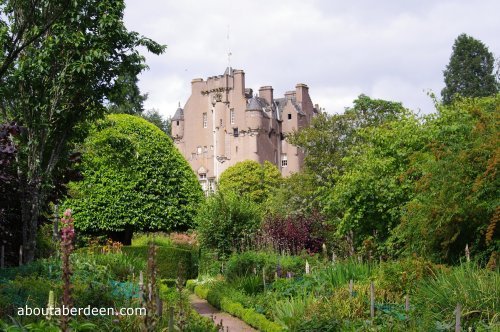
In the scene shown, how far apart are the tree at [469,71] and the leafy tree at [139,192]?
86.4 ft

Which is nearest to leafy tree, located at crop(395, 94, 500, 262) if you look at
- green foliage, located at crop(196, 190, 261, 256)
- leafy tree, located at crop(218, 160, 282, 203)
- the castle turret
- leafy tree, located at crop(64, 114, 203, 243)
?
green foliage, located at crop(196, 190, 261, 256)

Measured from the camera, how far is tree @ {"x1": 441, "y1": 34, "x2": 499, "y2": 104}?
46506mm

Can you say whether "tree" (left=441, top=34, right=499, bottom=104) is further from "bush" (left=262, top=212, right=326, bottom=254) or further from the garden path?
the garden path

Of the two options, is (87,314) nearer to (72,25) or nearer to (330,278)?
(330,278)

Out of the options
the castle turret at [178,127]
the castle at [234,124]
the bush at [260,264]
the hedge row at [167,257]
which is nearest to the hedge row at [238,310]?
the bush at [260,264]

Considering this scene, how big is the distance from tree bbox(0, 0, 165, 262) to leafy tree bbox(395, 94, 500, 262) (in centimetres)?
652

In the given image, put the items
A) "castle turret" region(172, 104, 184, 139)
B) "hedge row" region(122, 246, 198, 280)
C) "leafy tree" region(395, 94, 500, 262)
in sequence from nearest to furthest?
"leafy tree" region(395, 94, 500, 262) → "hedge row" region(122, 246, 198, 280) → "castle turret" region(172, 104, 184, 139)

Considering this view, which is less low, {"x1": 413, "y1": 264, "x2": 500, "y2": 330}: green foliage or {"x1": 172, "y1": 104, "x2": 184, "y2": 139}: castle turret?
{"x1": 172, "y1": 104, "x2": 184, "y2": 139}: castle turret

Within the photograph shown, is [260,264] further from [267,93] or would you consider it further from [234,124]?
[267,93]

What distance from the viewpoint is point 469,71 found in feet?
155

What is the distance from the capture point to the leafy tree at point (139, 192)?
2467 centimetres

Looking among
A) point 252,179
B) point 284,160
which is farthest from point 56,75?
point 284,160

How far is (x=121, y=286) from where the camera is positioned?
1052cm

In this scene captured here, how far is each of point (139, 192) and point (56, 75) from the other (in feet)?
38.3
